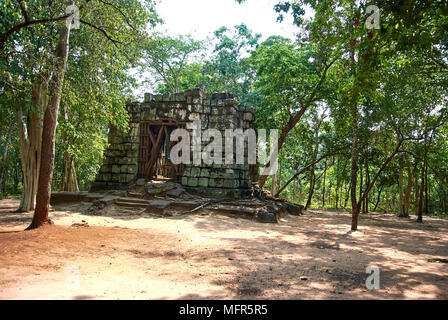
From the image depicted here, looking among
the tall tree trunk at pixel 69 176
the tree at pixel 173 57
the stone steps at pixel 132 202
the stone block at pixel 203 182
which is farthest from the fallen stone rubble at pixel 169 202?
the tree at pixel 173 57

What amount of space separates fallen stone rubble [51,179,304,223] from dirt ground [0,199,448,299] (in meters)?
1.79

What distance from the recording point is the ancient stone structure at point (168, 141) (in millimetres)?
11461

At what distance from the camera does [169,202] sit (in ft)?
31.9

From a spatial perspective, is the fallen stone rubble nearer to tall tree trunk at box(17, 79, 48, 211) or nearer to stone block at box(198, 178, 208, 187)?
stone block at box(198, 178, 208, 187)

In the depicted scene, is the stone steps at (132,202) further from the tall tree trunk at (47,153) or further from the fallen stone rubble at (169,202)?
the tall tree trunk at (47,153)

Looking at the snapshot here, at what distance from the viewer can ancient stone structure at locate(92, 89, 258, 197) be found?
1146 cm

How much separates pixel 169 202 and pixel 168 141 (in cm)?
335

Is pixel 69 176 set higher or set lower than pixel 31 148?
lower

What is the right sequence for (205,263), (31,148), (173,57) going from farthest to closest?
(173,57), (31,148), (205,263)

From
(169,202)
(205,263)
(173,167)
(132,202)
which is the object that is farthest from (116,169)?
(205,263)

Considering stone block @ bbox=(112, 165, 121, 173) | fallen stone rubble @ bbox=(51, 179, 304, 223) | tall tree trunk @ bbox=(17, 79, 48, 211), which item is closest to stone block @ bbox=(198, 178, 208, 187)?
fallen stone rubble @ bbox=(51, 179, 304, 223)

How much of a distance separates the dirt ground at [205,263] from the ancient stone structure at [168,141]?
4.04 metres

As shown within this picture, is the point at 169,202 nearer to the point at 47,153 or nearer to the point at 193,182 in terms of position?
the point at 193,182
